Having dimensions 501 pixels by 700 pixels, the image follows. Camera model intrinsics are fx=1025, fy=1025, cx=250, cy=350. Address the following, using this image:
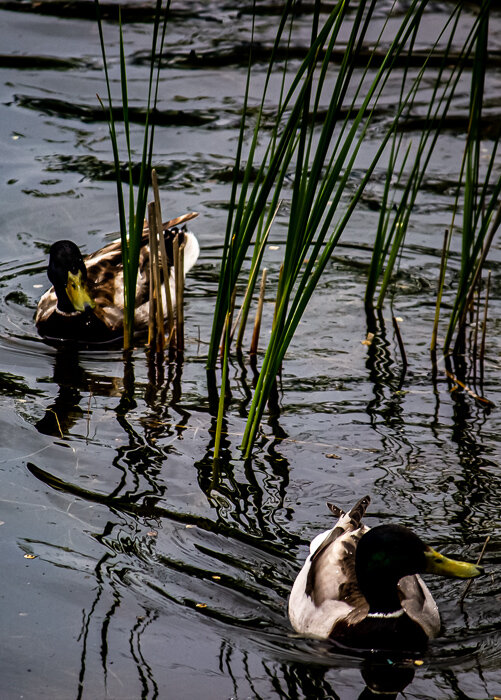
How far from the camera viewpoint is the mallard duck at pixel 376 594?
438 centimetres

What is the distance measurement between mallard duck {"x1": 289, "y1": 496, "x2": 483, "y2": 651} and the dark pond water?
10cm

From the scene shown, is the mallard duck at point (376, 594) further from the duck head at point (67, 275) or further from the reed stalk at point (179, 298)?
the duck head at point (67, 275)

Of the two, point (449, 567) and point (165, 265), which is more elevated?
point (165, 265)

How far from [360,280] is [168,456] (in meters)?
3.13

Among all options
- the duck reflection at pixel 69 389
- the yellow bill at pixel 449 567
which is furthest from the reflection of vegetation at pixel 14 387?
the yellow bill at pixel 449 567

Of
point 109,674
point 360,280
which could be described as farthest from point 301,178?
point 360,280

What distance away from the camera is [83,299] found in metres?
7.46

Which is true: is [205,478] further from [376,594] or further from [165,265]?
[165,265]

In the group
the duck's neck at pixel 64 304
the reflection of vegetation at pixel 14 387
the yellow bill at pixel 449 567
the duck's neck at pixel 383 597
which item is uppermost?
the yellow bill at pixel 449 567

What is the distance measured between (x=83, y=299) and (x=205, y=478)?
8.11ft

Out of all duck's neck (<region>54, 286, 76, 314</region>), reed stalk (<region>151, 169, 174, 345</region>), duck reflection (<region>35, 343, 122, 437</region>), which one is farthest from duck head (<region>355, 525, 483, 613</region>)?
duck's neck (<region>54, 286, 76, 314</region>)

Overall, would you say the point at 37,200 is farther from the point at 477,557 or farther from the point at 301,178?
the point at 477,557

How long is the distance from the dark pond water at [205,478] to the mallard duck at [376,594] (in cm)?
10

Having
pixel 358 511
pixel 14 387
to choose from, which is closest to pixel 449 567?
pixel 358 511
